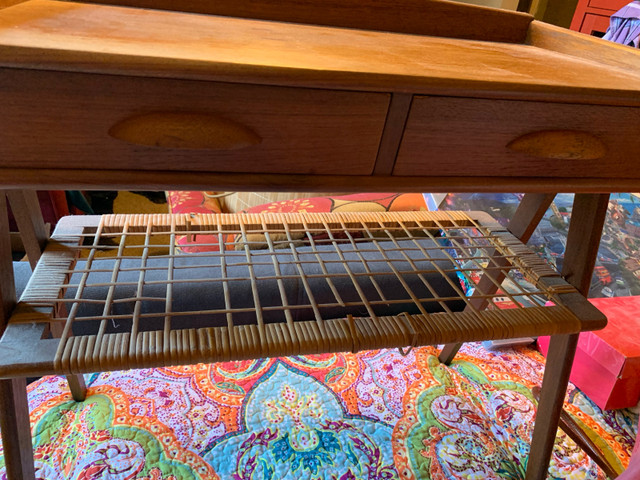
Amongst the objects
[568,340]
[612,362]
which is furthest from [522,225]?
[612,362]

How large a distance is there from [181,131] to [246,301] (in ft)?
1.76

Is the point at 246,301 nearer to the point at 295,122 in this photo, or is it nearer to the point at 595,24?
the point at 295,122

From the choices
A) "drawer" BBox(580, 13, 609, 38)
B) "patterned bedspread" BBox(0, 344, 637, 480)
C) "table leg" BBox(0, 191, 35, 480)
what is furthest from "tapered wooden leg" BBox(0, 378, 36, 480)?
"drawer" BBox(580, 13, 609, 38)

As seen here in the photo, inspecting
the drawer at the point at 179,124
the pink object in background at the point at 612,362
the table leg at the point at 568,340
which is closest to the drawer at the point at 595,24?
the pink object in background at the point at 612,362

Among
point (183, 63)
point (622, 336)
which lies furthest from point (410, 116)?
point (622, 336)

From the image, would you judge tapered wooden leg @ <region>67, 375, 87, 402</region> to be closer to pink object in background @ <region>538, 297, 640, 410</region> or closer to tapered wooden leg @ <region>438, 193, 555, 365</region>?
tapered wooden leg @ <region>438, 193, 555, 365</region>

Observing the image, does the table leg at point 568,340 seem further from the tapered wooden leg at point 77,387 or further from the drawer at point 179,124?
the tapered wooden leg at point 77,387

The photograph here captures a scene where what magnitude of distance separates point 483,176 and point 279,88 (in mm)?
261

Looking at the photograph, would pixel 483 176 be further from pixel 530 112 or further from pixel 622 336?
pixel 622 336

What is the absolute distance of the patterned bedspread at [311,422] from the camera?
2.57ft

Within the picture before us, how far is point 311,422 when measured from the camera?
87cm

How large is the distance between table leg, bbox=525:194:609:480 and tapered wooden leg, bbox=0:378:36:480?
79 cm

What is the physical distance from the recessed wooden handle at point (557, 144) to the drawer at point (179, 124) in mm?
170

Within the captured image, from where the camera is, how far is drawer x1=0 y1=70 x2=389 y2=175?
0.38 meters
